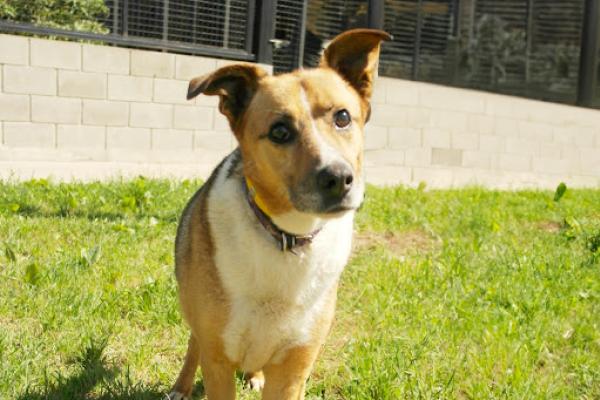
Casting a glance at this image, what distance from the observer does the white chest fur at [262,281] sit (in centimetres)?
292

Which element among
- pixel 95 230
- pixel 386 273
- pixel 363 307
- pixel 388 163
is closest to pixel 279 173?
pixel 363 307

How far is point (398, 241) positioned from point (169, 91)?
11.0 ft

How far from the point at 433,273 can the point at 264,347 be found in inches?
95.5

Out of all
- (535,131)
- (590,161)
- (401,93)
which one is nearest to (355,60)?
(401,93)

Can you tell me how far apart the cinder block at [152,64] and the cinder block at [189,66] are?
56 mm

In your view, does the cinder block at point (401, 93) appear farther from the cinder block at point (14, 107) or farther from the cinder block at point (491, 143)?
the cinder block at point (14, 107)

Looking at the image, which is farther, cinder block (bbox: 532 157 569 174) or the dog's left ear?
cinder block (bbox: 532 157 569 174)

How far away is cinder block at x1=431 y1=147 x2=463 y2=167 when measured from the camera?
33.4 feet

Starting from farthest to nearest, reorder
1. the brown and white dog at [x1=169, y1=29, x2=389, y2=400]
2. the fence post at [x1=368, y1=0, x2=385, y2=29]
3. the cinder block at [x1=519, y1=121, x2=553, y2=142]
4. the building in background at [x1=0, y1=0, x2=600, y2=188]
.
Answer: the cinder block at [x1=519, y1=121, x2=553, y2=142], the fence post at [x1=368, y1=0, x2=385, y2=29], the building in background at [x1=0, y1=0, x2=600, y2=188], the brown and white dog at [x1=169, y1=29, x2=389, y2=400]

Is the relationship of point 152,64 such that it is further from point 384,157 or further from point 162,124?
point 384,157

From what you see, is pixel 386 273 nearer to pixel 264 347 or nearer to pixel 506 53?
pixel 264 347

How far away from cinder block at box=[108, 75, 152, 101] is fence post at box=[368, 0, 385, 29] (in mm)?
3082

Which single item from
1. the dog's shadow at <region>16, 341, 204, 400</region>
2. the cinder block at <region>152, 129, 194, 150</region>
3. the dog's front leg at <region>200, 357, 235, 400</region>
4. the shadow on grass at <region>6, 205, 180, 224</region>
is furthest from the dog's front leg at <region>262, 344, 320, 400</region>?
the cinder block at <region>152, 129, 194, 150</region>

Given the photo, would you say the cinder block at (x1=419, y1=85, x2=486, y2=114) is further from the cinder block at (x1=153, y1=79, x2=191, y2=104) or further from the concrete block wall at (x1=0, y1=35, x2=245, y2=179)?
the cinder block at (x1=153, y1=79, x2=191, y2=104)
